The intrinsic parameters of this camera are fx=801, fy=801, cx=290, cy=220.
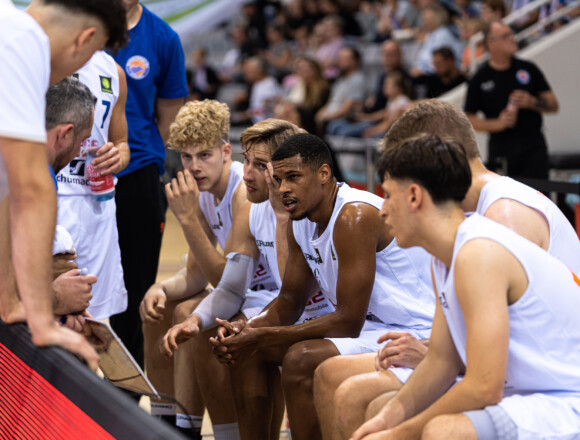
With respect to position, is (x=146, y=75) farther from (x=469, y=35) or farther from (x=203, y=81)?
(x=203, y=81)

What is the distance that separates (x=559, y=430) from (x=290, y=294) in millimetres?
1391

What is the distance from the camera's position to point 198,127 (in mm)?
3795

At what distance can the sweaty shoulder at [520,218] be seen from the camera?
2.50m

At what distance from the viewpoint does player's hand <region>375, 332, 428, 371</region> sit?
99.0 inches

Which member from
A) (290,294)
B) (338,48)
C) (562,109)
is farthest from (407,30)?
(290,294)

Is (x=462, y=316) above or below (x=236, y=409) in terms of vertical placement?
above

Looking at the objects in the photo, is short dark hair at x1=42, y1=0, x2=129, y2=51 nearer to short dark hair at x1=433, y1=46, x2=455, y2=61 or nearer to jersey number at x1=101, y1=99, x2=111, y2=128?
jersey number at x1=101, y1=99, x2=111, y2=128

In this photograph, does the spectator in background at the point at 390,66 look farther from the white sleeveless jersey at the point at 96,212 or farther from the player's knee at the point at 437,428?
the player's knee at the point at 437,428

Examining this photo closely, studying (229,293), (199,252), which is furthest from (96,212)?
(229,293)

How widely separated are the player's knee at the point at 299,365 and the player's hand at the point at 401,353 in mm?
286

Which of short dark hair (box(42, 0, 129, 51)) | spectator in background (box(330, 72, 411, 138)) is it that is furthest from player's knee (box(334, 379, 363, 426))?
spectator in background (box(330, 72, 411, 138))

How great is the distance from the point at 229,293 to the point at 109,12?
173 centimetres

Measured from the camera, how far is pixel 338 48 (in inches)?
462

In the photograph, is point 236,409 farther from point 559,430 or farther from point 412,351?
point 559,430
